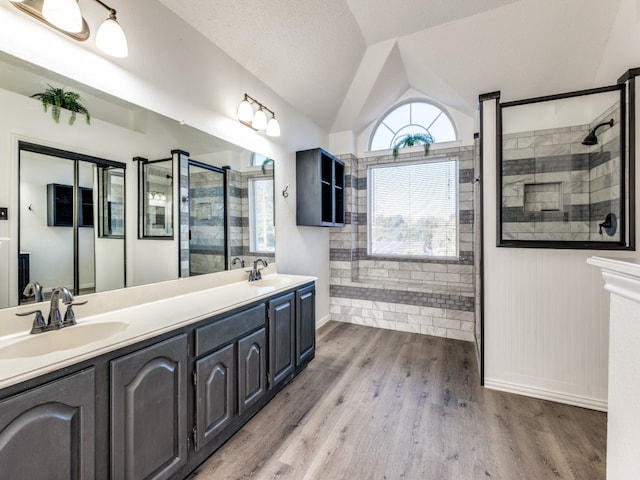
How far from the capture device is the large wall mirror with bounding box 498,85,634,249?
2.11 meters

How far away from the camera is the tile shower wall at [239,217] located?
267 cm

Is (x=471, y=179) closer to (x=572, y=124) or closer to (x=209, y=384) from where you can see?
(x=572, y=124)

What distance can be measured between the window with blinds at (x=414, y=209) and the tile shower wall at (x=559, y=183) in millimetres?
1442

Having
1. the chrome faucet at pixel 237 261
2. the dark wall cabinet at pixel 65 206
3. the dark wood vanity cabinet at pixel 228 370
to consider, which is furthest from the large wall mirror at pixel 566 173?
the dark wall cabinet at pixel 65 206

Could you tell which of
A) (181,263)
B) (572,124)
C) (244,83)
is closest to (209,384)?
(181,263)

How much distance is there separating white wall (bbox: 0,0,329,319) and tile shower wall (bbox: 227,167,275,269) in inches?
11.8

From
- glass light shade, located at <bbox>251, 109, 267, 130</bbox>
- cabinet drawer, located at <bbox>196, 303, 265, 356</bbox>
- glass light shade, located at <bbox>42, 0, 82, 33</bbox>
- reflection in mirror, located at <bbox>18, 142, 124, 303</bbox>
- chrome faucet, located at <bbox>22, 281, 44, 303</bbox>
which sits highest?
glass light shade, located at <bbox>251, 109, 267, 130</bbox>

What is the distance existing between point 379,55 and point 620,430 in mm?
3206

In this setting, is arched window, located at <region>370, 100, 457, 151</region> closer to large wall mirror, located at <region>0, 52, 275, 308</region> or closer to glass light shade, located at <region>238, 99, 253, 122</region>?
glass light shade, located at <region>238, 99, 253, 122</region>

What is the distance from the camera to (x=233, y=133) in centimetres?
257

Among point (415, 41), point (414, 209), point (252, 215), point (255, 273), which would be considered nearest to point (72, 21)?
point (252, 215)

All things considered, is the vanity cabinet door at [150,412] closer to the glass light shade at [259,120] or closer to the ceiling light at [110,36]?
the ceiling light at [110,36]

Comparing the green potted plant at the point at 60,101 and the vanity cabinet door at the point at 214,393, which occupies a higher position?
the green potted plant at the point at 60,101

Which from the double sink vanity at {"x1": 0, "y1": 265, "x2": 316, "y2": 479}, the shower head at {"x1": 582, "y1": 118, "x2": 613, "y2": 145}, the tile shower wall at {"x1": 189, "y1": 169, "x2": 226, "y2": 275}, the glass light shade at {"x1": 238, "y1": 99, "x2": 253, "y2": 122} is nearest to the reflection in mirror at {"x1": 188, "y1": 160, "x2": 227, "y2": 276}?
the tile shower wall at {"x1": 189, "y1": 169, "x2": 226, "y2": 275}
